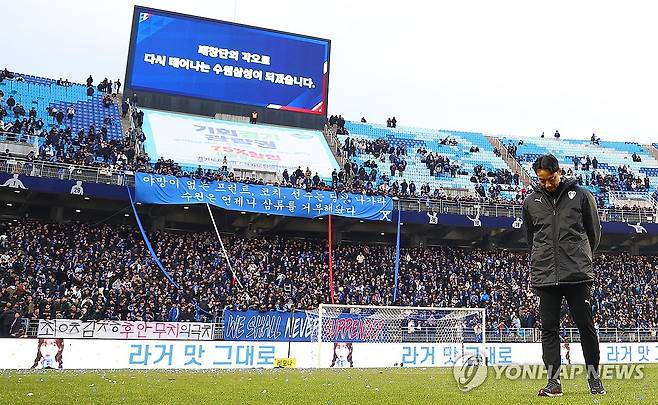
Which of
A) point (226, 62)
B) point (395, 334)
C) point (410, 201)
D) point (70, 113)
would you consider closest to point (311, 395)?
point (395, 334)

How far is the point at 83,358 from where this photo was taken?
773 inches

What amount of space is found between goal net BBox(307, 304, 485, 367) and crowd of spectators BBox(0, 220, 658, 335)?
4823 mm

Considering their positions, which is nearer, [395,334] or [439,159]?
[395,334]

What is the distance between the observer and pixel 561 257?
643 centimetres

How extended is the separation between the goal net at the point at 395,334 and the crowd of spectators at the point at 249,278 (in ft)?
15.8

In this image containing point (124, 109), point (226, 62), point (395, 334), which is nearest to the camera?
point (395, 334)

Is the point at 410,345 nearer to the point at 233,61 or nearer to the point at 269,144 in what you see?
the point at 269,144

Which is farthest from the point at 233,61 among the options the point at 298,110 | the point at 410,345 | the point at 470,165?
the point at 410,345

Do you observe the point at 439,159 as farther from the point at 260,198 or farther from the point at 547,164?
the point at 547,164

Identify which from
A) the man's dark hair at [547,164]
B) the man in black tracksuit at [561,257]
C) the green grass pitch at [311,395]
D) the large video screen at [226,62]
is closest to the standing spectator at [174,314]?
the green grass pitch at [311,395]

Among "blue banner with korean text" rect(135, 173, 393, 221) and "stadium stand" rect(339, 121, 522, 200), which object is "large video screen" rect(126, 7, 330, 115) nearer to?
"stadium stand" rect(339, 121, 522, 200)

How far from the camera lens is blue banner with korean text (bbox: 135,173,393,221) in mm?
30203

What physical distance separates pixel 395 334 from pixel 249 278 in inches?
382

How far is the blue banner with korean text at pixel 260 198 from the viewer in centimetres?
3020
